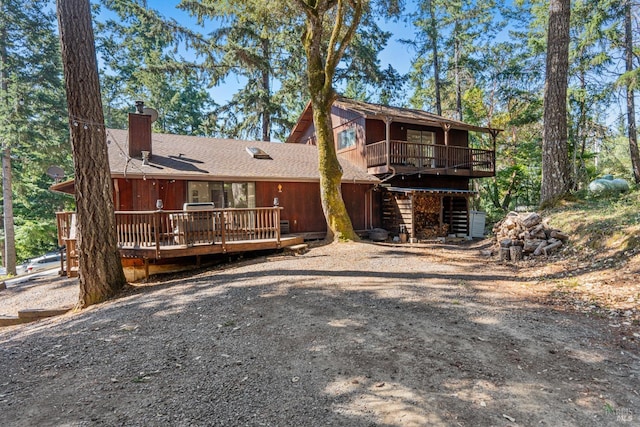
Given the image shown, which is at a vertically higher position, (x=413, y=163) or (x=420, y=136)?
(x=420, y=136)

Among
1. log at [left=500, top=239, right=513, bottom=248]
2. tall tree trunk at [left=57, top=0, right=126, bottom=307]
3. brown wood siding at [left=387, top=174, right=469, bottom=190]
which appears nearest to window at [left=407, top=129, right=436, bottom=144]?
brown wood siding at [left=387, top=174, right=469, bottom=190]

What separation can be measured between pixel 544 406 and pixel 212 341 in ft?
10.5

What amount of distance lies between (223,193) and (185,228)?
11.8ft

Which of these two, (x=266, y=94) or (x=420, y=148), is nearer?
(x=420, y=148)

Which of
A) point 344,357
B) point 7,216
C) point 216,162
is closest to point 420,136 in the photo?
point 216,162

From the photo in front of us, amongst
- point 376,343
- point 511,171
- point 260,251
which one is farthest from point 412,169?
point 376,343

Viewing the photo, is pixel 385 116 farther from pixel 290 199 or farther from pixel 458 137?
pixel 458 137

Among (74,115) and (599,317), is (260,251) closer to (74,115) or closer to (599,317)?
(74,115)

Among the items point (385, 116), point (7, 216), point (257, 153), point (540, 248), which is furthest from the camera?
point (7, 216)

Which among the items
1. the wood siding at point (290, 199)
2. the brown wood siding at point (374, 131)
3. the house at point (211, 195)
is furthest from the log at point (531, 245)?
the brown wood siding at point (374, 131)

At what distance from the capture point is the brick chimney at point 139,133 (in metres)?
11.3

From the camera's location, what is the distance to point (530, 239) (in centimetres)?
801

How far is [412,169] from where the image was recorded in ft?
46.1

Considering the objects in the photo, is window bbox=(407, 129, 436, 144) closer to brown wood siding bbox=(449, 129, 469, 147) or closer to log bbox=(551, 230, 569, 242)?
brown wood siding bbox=(449, 129, 469, 147)
